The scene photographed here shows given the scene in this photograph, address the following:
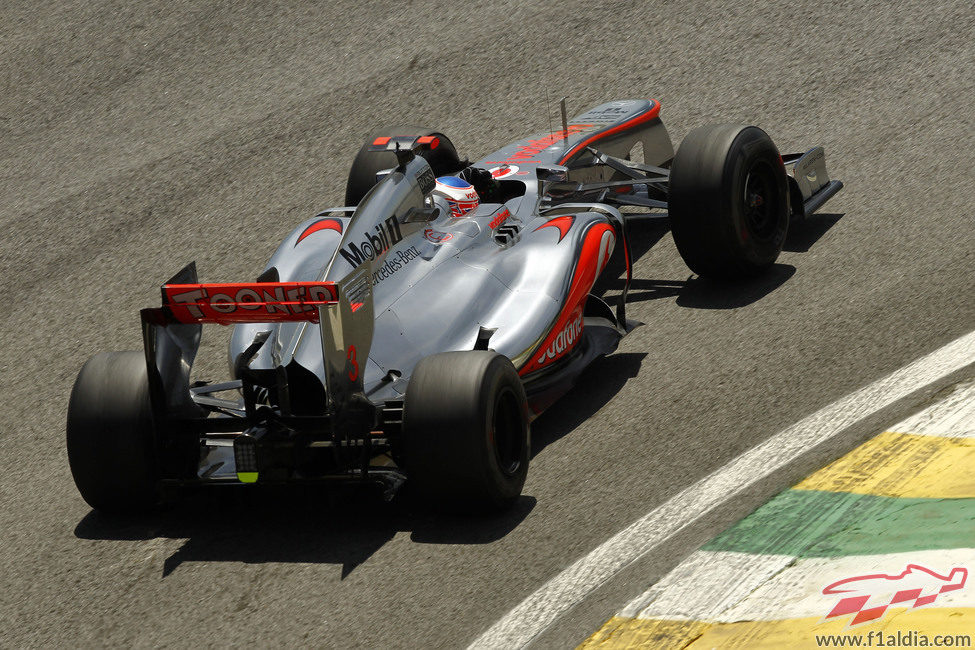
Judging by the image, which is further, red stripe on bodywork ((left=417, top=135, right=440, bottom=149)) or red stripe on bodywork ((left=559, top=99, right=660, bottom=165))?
red stripe on bodywork ((left=417, top=135, right=440, bottom=149))

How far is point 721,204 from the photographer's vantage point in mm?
7316

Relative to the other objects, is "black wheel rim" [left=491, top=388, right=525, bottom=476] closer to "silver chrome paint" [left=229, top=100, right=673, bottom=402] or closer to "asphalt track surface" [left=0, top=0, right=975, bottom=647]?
"asphalt track surface" [left=0, top=0, right=975, bottom=647]

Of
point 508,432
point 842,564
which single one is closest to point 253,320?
point 508,432

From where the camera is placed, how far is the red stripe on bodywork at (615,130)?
827cm

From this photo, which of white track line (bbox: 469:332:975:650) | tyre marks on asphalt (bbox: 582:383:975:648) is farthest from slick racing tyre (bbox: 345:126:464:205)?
tyre marks on asphalt (bbox: 582:383:975:648)

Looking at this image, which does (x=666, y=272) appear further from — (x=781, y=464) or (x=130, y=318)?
(x=130, y=318)

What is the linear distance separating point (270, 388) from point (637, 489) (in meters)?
1.72

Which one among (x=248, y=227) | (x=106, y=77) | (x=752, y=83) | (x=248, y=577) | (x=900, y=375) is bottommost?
(x=248, y=577)

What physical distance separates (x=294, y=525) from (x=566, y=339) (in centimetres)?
180

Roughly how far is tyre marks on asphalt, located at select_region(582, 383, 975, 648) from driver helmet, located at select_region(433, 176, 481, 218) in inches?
109

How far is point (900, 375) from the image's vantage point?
242 inches

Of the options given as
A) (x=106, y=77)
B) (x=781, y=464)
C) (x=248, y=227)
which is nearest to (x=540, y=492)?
(x=781, y=464)

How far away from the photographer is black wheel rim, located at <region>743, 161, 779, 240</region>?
7730mm

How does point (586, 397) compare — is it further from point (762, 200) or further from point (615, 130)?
point (615, 130)
